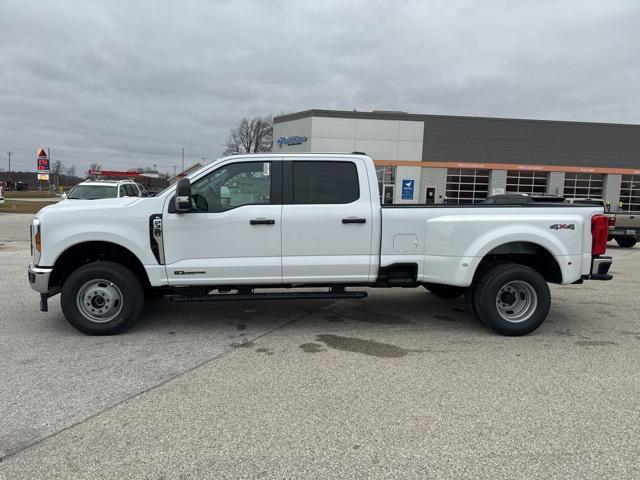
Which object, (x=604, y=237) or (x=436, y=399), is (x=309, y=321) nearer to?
(x=436, y=399)

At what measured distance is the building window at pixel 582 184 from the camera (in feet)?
127

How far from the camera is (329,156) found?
229 inches

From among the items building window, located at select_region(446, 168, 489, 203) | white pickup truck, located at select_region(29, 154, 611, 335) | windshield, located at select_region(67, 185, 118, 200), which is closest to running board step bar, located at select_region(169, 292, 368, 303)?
white pickup truck, located at select_region(29, 154, 611, 335)

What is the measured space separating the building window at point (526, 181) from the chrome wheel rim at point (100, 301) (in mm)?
36977

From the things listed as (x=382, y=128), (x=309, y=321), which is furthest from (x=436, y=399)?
(x=382, y=128)

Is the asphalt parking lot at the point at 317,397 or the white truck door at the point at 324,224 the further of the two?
the white truck door at the point at 324,224

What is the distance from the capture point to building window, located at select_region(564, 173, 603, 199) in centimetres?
3856

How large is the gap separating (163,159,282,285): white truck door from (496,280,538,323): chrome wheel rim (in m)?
2.64

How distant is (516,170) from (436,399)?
37.1 m

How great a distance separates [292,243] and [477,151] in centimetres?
3480

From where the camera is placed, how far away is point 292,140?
37969mm

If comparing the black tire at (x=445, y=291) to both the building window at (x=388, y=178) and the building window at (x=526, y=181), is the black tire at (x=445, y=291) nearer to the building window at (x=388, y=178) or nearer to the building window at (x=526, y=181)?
the building window at (x=388, y=178)

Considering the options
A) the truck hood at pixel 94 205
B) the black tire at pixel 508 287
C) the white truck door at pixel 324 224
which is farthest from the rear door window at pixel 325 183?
the black tire at pixel 508 287

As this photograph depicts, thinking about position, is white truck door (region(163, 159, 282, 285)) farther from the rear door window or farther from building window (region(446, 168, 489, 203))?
building window (region(446, 168, 489, 203))
